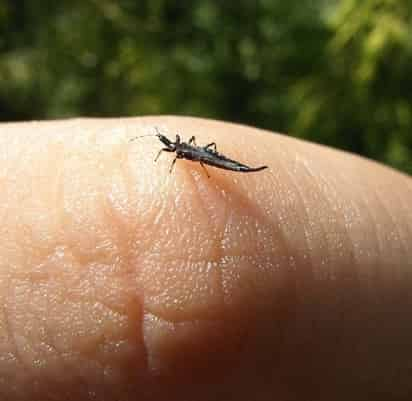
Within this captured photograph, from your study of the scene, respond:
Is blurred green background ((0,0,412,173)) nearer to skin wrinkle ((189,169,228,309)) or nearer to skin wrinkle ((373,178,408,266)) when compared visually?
skin wrinkle ((373,178,408,266))

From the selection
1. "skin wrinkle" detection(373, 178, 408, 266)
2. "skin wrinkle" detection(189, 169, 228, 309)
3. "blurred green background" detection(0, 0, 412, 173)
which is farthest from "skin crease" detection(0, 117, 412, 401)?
"blurred green background" detection(0, 0, 412, 173)

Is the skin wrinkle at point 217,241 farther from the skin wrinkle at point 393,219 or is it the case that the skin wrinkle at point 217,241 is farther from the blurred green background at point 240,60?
the blurred green background at point 240,60

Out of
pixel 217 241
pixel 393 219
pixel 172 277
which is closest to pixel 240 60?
pixel 393 219

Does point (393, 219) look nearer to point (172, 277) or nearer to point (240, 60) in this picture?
point (172, 277)

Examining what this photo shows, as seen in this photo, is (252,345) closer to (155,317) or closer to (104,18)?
(155,317)

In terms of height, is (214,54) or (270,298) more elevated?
(214,54)

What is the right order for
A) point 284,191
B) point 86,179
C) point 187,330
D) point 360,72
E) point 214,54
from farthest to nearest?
point 214,54, point 360,72, point 284,191, point 86,179, point 187,330

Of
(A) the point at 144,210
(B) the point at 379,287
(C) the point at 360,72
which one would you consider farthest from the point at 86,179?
(C) the point at 360,72
